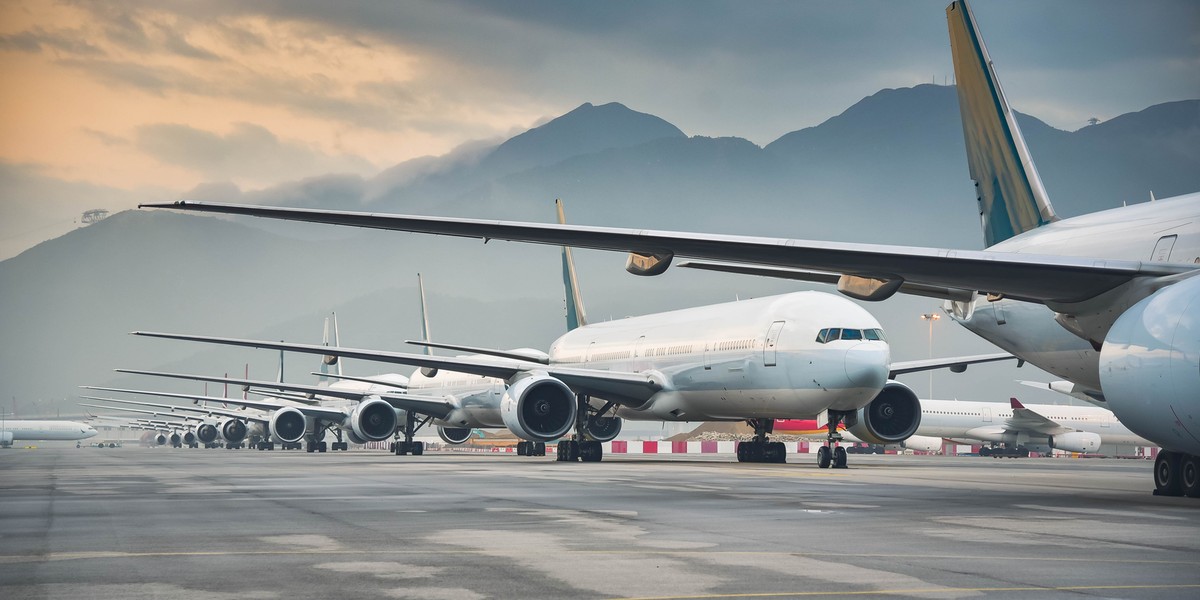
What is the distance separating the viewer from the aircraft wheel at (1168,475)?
15648 mm

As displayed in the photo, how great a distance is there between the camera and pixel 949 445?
64812 millimetres

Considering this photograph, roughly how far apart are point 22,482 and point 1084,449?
45115 mm

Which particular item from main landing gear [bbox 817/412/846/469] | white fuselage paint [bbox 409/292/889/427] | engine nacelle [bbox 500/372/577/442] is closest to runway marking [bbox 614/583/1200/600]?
white fuselage paint [bbox 409/292/889/427]

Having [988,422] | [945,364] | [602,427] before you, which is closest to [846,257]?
[945,364]

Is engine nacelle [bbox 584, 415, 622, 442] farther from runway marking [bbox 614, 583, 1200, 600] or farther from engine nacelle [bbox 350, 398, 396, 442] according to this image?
runway marking [bbox 614, 583, 1200, 600]

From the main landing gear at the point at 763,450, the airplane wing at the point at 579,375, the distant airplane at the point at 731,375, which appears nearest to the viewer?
the distant airplane at the point at 731,375

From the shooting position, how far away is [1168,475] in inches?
622

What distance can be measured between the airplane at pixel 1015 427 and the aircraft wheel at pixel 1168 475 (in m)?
37.9

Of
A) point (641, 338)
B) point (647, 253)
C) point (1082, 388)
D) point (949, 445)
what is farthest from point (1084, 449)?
point (647, 253)

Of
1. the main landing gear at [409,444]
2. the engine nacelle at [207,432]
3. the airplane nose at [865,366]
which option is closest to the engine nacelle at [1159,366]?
the airplane nose at [865,366]

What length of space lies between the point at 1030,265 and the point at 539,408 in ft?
59.1

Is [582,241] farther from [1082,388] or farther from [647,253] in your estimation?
[1082,388]

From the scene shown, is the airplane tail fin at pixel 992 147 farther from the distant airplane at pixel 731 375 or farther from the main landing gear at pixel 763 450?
the main landing gear at pixel 763 450

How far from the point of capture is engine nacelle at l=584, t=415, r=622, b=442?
1288 inches
